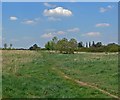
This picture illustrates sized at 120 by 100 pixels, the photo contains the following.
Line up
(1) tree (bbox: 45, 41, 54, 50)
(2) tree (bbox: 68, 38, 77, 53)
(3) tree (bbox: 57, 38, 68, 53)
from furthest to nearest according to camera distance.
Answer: (1) tree (bbox: 45, 41, 54, 50) → (3) tree (bbox: 57, 38, 68, 53) → (2) tree (bbox: 68, 38, 77, 53)

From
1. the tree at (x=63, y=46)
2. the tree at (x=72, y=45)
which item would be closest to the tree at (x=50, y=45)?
the tree at (x=72, y=45)

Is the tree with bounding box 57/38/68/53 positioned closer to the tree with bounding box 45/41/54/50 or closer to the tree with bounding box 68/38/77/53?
the tree with bounding box 68/38/77/53

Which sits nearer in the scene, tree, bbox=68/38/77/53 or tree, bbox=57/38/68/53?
tree, bbox=68/38/77/53

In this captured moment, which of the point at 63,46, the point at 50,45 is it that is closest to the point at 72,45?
the point at 63,46

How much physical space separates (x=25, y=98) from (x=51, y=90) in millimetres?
2648

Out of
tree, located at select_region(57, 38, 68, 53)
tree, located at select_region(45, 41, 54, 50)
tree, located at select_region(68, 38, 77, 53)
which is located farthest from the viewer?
tree, located at select_region(45, 41, 54, 50)

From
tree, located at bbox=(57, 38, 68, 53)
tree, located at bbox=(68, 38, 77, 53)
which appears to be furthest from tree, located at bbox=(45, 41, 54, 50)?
tree, located at bbox=(57, 38, 68, 53)

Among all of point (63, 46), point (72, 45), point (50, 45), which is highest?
point (50, 45)

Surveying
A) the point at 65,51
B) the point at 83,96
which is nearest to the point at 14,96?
the point at 83,96

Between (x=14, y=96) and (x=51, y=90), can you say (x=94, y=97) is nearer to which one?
(x=51, y=90)

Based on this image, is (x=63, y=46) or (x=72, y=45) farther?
(x=72, y=45)

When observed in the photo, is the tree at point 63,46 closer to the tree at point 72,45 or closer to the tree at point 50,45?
the tree at point 72,45

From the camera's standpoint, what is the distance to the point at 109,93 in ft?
48.9

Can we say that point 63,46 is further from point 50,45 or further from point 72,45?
point 50,45
